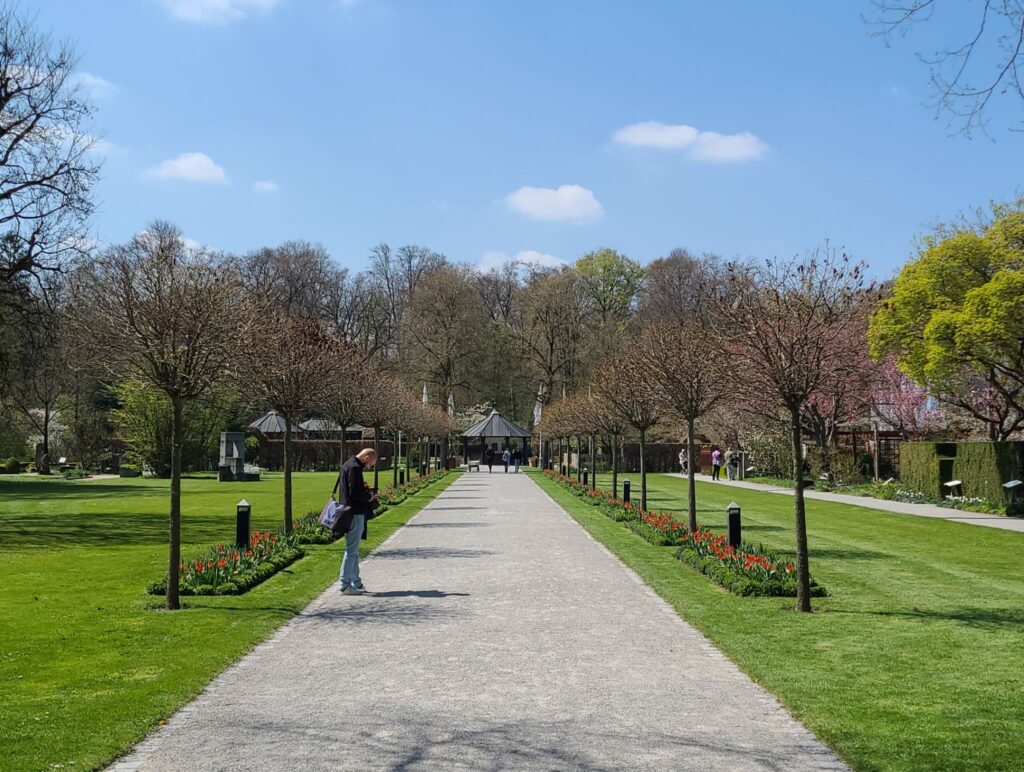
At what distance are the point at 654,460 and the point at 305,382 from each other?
50580 mm

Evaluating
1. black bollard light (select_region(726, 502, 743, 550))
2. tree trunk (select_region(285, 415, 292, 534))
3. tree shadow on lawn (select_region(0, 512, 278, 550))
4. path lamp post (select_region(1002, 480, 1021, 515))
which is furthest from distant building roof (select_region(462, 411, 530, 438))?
black bollard light (select_region(726, 502, 743, 550))

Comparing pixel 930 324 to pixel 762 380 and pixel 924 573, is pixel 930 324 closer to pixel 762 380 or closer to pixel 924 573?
pixel 924 573

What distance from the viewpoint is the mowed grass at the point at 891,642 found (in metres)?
6.39

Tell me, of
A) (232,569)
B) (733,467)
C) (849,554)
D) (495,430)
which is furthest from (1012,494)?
(495,430)

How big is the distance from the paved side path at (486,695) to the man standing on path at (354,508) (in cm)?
34

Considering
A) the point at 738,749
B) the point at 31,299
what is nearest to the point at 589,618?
the point at 738,749

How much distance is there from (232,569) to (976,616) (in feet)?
28.2

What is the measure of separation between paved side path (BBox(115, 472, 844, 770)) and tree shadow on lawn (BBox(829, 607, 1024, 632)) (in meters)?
2.56

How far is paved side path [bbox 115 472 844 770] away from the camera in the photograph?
5859 mm

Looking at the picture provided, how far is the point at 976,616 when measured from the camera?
1095 cm

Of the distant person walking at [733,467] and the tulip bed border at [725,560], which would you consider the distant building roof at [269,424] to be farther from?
the tulip bed border at [725,560]

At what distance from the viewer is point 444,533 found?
67.4 feet

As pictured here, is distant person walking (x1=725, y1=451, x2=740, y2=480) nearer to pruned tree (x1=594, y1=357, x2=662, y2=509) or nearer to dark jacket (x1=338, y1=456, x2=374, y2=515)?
pruned tree (x1=594, y1=357, x2=662, y2=509)

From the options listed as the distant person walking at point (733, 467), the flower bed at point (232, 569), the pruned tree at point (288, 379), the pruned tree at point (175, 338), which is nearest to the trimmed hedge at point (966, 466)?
the distant person walking at point (733, 467)
